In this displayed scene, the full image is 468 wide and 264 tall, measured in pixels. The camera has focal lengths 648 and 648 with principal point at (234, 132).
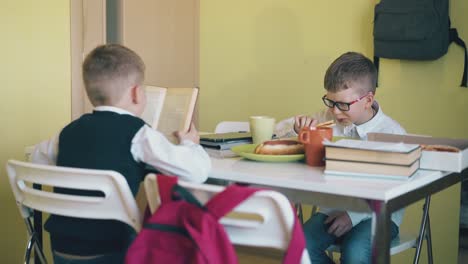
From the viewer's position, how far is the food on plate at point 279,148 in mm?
1833

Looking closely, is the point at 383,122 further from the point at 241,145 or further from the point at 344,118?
the point at 241,145

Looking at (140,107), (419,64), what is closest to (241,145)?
(140,107)

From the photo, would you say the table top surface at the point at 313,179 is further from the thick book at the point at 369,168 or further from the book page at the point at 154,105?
the book page at the point at 154,105

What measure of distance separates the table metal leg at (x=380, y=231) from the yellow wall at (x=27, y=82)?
186cm

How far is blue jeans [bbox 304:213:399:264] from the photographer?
6.57 ft

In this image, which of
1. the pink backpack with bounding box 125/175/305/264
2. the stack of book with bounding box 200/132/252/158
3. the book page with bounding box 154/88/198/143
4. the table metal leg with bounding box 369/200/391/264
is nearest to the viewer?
the pink backpack with bounding box 125/175/305/264

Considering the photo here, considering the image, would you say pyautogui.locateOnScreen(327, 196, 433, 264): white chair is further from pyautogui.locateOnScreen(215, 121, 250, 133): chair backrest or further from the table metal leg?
pyautogui.locateOnScreen(215, 121, 250, 133): chair backrest

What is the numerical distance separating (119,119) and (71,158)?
0.17 m

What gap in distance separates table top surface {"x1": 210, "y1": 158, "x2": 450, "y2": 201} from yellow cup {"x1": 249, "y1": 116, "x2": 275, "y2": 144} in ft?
0.75

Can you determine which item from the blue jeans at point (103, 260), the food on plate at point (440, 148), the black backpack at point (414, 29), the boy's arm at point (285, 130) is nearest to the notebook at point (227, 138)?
the boy's arm at point (285, 130)

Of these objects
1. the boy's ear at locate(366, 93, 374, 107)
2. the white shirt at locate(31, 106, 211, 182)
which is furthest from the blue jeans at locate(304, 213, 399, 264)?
the white shirt at locate(31, 106, 211, 182)

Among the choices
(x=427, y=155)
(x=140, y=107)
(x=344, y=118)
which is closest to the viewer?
(x=427, y=155)

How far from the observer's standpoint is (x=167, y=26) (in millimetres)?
3578

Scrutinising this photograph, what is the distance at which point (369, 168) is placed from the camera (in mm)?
1573
